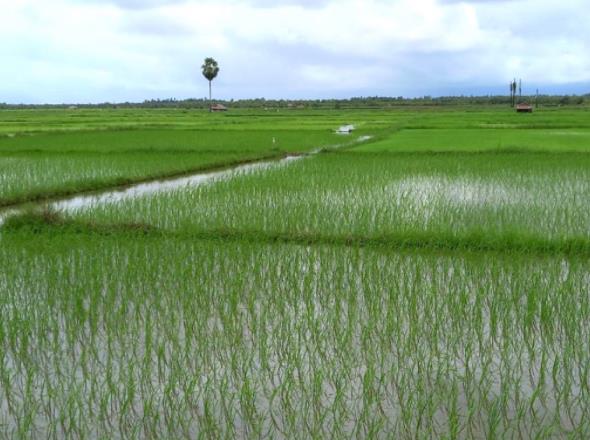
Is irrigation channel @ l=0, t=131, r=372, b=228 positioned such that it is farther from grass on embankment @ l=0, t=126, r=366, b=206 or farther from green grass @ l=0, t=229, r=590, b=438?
green grass @ l=0, t=229, r=590, b=438

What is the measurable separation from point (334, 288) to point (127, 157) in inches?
372

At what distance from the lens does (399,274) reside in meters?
4.61

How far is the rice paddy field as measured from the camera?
2.68m

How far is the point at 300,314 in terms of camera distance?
3.88m

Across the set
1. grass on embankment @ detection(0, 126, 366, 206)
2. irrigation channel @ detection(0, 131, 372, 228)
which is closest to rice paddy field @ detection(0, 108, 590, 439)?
irrigation channel @ detection(0, 131, 372, 228)

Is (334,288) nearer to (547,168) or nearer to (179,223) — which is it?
(179,223)

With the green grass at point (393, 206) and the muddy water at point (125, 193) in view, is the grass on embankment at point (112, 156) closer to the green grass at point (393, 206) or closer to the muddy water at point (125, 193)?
the muddy water at point (125, 193)

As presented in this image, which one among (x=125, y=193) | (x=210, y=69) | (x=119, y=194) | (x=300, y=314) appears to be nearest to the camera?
(x=300, y=314)

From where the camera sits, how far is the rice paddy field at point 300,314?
268cm

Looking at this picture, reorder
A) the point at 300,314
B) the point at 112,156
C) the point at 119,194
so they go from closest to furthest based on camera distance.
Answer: the point at 300,314, the point at 119,194, the point at 112,156

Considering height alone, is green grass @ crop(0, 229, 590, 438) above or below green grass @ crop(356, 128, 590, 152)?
below

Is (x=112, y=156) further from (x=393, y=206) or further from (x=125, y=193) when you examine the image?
(x=393, y=206)

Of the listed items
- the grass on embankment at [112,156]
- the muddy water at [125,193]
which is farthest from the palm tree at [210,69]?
the muddy water at [125,193]

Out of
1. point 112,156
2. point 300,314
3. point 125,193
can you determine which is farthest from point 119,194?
point 300,314
